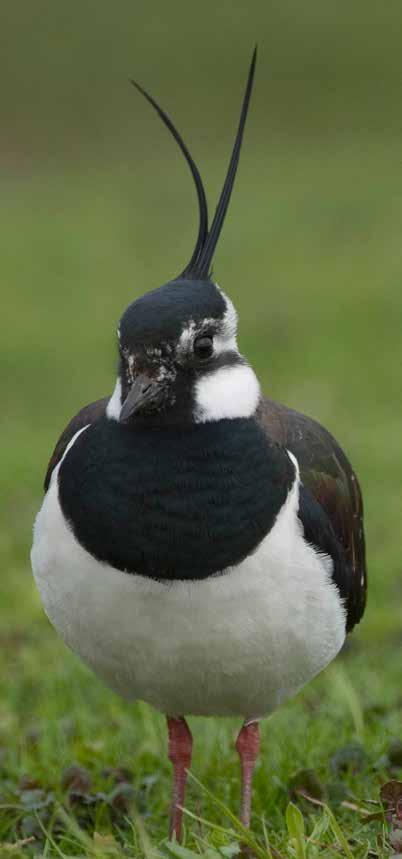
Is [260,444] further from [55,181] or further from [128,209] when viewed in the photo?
[55,181]

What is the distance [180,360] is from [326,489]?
0.71 meters

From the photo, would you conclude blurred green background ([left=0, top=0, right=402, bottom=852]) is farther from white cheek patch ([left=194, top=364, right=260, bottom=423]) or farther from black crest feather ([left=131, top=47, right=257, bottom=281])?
black crest feather ([left=131, top=47, right=257, bottom=281])

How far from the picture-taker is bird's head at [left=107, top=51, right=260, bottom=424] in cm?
373

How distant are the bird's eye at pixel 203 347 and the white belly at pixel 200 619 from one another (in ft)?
1.48

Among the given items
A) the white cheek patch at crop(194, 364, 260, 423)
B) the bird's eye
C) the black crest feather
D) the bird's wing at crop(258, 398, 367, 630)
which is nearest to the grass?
the bird's wing at crop(258, 398, 367, 630)

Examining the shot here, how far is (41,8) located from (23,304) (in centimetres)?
1439

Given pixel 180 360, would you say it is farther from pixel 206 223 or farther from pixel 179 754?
pixel 179 754

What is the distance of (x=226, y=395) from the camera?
12.7ft

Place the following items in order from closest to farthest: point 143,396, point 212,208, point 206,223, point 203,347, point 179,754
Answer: point 143,396 < point 203,347 < point 206,223 < point 179,754 < point 212,208

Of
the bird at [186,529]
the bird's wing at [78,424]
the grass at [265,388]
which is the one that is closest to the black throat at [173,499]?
the bird at [186,529]

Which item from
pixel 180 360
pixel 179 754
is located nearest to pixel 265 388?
pixel 179 754

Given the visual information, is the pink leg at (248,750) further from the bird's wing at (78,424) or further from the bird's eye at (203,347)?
the bird's eye at (203,347)

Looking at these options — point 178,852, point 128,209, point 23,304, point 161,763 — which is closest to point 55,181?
point 128,209

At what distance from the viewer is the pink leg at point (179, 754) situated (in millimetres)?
4289
